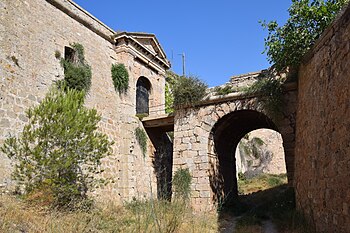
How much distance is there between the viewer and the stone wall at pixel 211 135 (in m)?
9.30

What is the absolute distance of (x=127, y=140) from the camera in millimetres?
11031

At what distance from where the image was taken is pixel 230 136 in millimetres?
11789

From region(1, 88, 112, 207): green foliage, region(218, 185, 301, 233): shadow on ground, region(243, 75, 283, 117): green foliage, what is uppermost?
region(243, 75, 283, 117): green foliage

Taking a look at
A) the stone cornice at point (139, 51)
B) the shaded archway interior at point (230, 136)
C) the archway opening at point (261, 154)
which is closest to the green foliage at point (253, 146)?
the archway opening at point (261, 154)

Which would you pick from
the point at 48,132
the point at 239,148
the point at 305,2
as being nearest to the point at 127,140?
the point at 48,132

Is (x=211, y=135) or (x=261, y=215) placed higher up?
(x=211, y=135)

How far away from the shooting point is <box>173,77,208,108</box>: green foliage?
10.4 metres

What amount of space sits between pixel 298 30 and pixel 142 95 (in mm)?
7267

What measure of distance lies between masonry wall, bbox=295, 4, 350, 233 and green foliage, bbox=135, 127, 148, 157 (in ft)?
20.6

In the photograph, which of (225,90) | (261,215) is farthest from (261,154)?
(261,215)

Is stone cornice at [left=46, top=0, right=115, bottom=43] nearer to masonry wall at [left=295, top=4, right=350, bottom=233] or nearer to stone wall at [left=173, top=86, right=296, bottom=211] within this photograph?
Result: stone wall at [left=173, top=86, right=296, bottom=211]

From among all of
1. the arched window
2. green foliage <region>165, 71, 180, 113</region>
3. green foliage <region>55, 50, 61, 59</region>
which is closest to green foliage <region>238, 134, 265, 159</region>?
green foliage <region>165, 71, 180, 113</region>

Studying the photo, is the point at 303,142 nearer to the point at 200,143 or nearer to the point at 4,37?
the point at 200,143

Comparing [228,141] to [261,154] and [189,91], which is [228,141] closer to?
[189,91]
